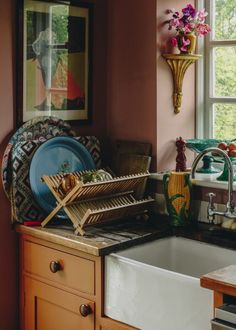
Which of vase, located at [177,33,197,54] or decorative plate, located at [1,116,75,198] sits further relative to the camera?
vase, located at [177,33,197,54]

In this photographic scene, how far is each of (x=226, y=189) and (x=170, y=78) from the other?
0.63 meters

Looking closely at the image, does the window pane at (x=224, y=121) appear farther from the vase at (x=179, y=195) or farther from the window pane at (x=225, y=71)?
the vase at (x=179, y=195)

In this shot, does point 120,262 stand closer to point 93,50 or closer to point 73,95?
point 73,95

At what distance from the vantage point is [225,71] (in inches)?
121

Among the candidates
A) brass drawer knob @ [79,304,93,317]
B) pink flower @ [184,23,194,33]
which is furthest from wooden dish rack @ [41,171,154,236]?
pink flower @ [184,23,194,33]

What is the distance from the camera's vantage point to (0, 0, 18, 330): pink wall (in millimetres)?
2807

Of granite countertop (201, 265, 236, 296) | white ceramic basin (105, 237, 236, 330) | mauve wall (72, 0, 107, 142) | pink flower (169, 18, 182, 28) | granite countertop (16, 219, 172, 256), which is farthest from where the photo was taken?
mauve wall (72, 0, 107, 142)

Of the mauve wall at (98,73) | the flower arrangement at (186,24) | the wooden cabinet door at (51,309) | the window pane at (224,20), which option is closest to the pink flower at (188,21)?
the flower arrangement at (186,24)

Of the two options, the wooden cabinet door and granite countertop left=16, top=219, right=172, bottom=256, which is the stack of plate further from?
the wooden cabinet door

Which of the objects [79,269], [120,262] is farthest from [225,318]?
[79,269]

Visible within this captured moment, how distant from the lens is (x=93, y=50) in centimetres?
314

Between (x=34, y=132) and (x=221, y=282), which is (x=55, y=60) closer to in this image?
(x=34, y=132)

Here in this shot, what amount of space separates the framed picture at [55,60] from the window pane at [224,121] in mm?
622

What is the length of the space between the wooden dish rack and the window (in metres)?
0.47
